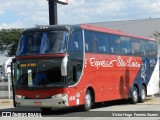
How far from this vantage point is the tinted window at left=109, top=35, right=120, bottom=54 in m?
21.6

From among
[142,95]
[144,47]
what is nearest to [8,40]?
[144,47]

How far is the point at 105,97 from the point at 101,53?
83.4 inches

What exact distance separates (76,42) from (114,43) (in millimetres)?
3919

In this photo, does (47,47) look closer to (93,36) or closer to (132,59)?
(93,36)

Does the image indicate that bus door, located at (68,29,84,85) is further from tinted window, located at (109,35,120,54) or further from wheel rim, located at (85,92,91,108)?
tinted window, located at (109,35,120,54)

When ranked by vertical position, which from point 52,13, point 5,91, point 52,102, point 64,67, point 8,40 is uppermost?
point 8,40

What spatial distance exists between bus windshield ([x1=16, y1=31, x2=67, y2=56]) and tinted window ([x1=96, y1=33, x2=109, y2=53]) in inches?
105

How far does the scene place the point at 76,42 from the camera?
18.4 metres

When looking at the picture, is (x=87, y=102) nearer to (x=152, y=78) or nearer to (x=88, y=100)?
(x=88, y=100)

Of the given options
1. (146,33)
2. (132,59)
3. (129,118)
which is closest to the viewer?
(129,118)

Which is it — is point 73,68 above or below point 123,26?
below

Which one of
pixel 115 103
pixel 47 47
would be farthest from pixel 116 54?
pixel 47 47

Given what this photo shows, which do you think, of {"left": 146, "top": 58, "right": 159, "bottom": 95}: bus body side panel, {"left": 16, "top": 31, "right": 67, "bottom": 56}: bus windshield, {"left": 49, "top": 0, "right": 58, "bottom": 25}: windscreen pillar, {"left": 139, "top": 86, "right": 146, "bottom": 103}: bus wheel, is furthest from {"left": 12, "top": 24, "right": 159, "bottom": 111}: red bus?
{"left": 49, "top": 0, "right": 58, "bottom": 25}: windscreen pillar

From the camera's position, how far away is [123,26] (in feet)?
275
